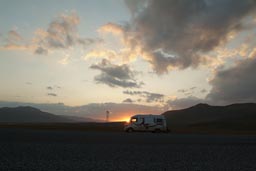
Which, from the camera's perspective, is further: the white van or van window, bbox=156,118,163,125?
van window, bbox=156,118,163,125

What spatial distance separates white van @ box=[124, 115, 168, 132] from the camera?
4109 cm

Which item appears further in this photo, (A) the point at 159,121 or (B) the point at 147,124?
(A) the point at 159,121

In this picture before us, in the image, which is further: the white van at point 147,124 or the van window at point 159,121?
the van window at point 159,121

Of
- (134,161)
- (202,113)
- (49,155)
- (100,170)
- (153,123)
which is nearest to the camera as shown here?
(100,170)

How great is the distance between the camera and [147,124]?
135 feet

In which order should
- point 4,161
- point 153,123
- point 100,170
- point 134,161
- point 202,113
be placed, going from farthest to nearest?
point 202,113
point 153,123
point 134,161
point 4,161
point 100,170

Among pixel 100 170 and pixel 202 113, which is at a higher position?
pixel 202 113

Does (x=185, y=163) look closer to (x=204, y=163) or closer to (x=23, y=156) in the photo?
(x=204, y=163)

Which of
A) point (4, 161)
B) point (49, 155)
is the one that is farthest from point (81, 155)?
point (4, 161)

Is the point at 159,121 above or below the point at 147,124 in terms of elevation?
above

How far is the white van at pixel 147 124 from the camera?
1618 inches

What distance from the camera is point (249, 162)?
13.6m

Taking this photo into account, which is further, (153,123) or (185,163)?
(153,123)

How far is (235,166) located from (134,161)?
443cm
